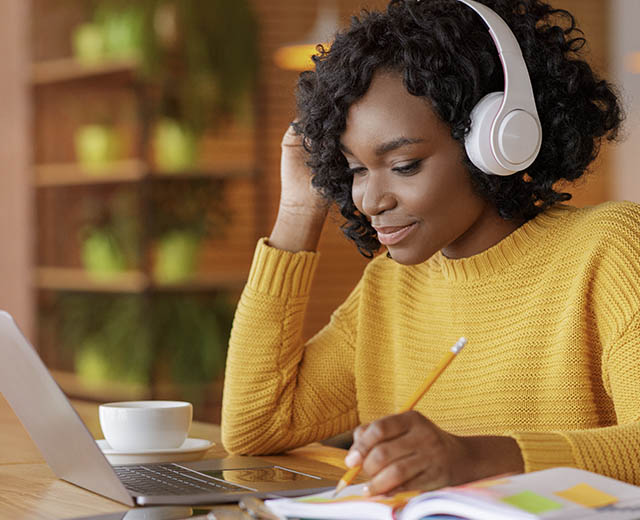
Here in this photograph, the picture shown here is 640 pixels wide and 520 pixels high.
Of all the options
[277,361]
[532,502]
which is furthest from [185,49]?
[532,502]

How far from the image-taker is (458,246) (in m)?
1.40

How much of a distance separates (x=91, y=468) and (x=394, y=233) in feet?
1.50

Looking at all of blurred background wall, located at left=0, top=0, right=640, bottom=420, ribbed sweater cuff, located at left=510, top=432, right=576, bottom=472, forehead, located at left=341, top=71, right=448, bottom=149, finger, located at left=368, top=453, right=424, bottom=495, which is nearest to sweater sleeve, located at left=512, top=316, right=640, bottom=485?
ribbed sweater cuff, located at left=510, top=432, right=576, bottom=472

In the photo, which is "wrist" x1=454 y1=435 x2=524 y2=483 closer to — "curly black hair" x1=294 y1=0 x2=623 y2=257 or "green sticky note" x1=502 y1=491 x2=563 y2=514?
"green sticky note" x1=502 y1=491 x2=563 y2=514

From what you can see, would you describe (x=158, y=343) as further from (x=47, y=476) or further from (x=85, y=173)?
(x=47, y=476)

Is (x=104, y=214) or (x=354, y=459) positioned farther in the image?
(x=104, y=214)

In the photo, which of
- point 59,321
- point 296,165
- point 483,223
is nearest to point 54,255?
point 59,321

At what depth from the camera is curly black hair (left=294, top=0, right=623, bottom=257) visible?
4.06ft

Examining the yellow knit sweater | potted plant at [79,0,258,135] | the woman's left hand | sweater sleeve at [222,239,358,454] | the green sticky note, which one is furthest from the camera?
potted plant at [79,0,258,135]

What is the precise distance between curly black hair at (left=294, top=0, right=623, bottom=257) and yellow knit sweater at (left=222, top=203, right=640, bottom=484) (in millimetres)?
78

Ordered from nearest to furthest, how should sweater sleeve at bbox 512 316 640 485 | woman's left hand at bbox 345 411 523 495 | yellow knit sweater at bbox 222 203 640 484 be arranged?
woman's left hand at bbox 345 411 523 495
sweater sleeve at bbox 512 316 640 485
yellow knit sweater at bbox 222 203 640 484

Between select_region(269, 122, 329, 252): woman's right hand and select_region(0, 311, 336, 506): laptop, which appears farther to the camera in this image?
select_region(269, 122, 329, 252): woman's right hand

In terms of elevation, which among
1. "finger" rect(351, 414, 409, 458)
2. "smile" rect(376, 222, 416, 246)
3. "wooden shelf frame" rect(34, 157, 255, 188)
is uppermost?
"wooden shelf frame" rect(34, 157, 255, 188)

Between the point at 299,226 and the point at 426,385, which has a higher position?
the point at 299,226
